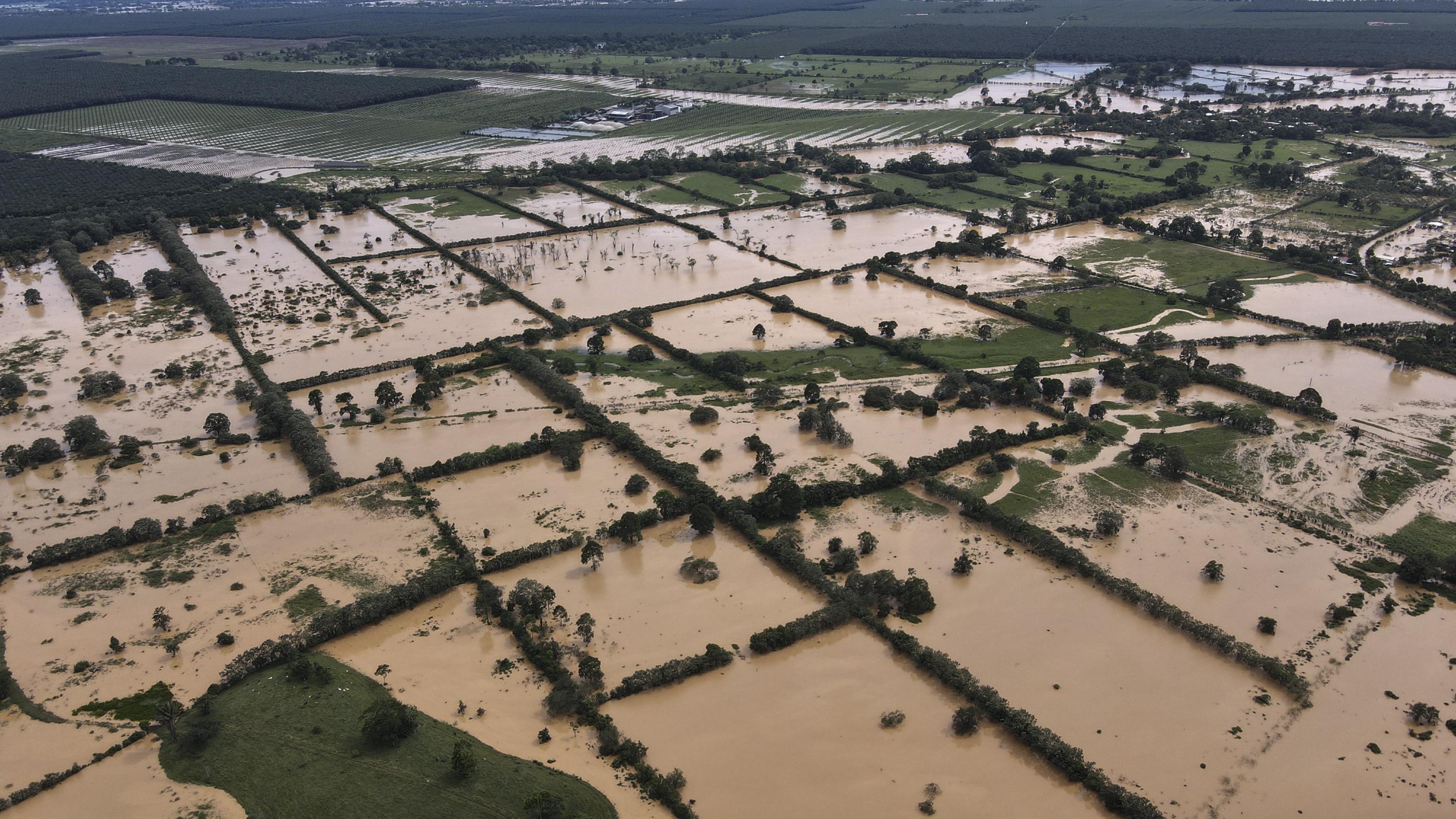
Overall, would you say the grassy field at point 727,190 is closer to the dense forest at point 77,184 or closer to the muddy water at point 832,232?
the muddy water at point 832,232

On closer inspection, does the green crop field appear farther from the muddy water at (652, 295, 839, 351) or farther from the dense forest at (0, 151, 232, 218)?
the dense forest at (0, 151, 232, 218)

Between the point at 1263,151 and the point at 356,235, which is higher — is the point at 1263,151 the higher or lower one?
the higher one

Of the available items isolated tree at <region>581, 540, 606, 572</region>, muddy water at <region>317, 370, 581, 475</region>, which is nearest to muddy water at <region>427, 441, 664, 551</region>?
isolated tree at <region>581, 540, 606, 572</region>

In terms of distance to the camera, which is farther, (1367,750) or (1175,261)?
(1175,261)

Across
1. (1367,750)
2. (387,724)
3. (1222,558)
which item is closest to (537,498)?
(387,724)

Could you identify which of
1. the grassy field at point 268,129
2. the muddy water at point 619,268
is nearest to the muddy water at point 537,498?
the muddy water at point 619,268

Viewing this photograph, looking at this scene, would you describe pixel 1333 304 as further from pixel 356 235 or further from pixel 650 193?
pixel 356 235
